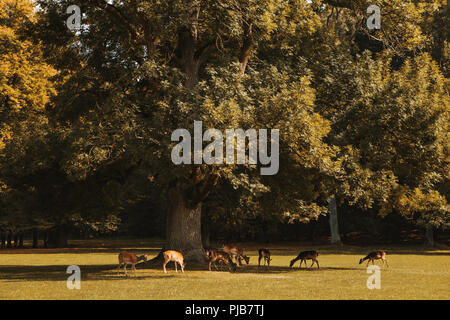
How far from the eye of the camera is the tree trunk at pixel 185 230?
2848 centimetres

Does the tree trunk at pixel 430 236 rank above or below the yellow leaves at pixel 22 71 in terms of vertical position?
below

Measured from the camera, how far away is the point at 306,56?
29.1 meters

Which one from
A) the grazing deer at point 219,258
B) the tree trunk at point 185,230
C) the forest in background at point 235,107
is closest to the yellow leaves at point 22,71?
the forest in background at point 235,107

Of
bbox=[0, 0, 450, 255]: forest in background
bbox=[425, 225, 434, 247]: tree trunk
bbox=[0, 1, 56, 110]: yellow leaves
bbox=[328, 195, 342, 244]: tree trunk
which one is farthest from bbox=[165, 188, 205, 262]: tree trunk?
bbox=[425, 225, 434, 247]: tree trunk

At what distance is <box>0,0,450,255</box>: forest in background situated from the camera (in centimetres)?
2356

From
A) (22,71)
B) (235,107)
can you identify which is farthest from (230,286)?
(22,71)

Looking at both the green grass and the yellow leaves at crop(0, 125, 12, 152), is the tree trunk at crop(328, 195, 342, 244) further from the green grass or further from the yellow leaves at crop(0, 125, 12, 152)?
the green grass

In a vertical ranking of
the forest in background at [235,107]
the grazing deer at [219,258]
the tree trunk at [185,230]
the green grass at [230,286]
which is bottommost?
the green grass at [230,286]

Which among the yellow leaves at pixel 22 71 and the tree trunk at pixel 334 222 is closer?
the yellow leaves at pixel 22 71

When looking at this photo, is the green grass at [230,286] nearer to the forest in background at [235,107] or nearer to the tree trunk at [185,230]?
the tree trunk at [185,230]

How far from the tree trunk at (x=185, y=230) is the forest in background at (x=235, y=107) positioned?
7 cm

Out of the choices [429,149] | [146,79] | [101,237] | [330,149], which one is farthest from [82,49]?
[101,237]

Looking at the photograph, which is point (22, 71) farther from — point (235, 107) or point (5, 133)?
point (235, 107)

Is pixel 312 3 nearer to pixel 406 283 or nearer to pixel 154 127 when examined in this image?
pixel 154 127
